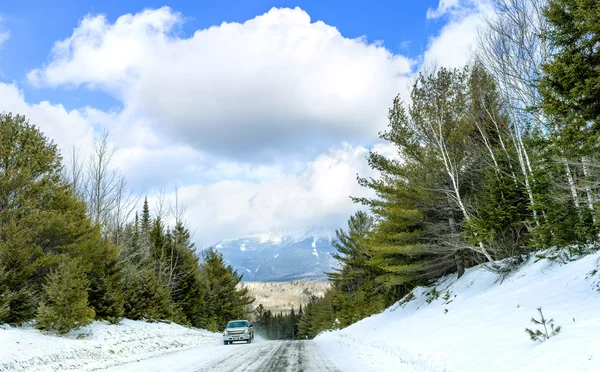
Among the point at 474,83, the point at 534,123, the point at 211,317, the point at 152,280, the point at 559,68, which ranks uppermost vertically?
the point at 474,83

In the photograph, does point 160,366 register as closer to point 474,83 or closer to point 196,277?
point 474,83

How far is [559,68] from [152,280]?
29.1m

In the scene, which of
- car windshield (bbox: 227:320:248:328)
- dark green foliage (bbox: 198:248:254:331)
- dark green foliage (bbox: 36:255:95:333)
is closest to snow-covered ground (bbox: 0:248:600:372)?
dark green foliage (bbox: 36:255:95:333)

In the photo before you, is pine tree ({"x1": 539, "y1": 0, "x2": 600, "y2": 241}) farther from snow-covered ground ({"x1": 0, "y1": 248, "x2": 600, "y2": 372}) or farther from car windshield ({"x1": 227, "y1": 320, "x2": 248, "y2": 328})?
car windshield ({"x1": 227, "y1": 320, "x2": 248, "y2": 328})

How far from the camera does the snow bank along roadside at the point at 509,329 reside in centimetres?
719

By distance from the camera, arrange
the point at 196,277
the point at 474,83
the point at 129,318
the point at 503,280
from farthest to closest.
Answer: the point at 196,277, the point at 129,318, the point at 474,83, the point at 503,280

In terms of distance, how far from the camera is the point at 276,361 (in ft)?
43.6

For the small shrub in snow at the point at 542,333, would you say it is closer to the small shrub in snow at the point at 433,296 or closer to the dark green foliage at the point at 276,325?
the small shrub in snow at the point at 433,296

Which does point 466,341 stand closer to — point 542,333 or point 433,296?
point 542,333

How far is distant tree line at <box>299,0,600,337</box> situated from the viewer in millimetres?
9695

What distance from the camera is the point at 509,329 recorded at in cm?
1010

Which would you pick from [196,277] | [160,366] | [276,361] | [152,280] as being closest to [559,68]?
[276,361]

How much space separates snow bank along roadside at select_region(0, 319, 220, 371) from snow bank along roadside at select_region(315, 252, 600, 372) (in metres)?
9.04

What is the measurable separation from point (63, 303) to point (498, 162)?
2104 cm
